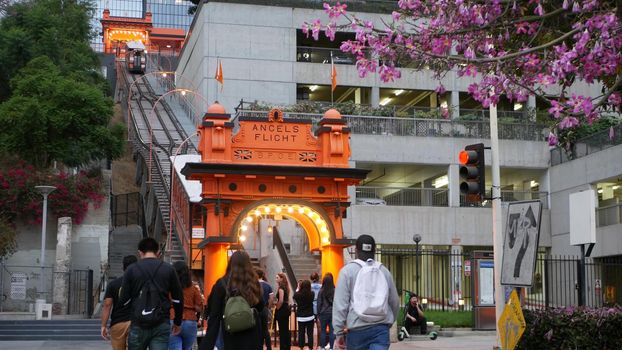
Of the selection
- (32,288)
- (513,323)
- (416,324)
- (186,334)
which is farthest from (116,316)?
(32,288)

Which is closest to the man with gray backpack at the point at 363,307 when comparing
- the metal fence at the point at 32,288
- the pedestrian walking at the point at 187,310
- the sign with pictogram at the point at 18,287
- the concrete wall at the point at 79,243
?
the pedestrian walking at the point at 187,310

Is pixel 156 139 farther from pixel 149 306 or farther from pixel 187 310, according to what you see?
pixel 149 306

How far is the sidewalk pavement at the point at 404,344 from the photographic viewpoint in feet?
71.6

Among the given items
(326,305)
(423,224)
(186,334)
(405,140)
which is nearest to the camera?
(186,334)

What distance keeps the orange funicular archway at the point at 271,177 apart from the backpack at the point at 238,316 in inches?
529

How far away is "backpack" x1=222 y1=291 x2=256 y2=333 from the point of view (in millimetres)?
9086

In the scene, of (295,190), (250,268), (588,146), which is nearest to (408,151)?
(588,146)

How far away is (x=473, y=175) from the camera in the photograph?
14867mm

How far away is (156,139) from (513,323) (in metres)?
41.1

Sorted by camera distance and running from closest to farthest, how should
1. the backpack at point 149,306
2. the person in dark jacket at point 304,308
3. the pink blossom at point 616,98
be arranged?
the backpack at point 149,306, the pink blossom at point 616,98, the person in dark jacket at point 304,308

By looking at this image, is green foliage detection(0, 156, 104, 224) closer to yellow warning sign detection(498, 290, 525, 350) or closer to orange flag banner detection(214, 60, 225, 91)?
orange flag banner detection(214, 60, 225, 91)

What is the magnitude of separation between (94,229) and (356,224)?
1330 centimetres

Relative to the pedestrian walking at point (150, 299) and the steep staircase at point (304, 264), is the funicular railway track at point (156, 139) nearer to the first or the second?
the steep staircase at point (304, 264)

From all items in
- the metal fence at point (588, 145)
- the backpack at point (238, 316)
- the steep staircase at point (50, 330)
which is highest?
the metal fence at point (588, 145)
